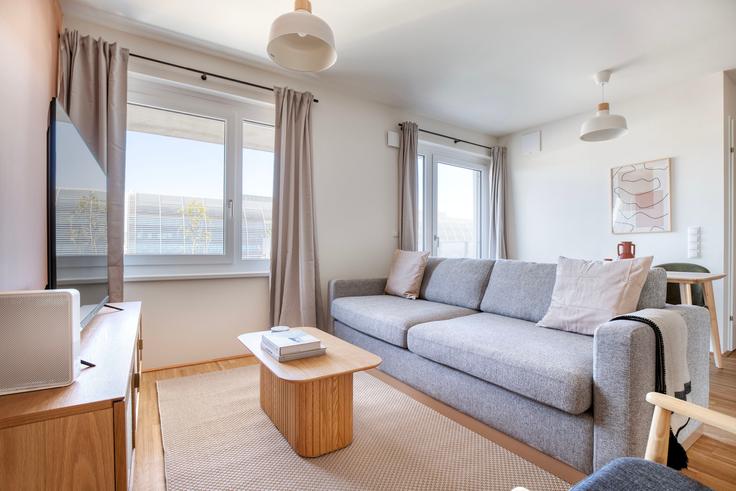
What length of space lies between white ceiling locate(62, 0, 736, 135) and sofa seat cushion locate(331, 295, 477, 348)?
6.55 feet

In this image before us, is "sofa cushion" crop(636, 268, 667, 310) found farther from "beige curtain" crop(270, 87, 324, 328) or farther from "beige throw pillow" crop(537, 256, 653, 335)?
"beige curtain" crop(270, 87, 324, 328)

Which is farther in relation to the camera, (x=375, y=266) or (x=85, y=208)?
(x=375, y=266)

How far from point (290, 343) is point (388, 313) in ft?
3.14

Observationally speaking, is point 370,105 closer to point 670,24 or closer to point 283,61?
point 283,61

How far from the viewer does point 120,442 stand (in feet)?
2.90

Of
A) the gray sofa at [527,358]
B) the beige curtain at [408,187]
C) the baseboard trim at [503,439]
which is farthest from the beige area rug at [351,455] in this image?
the beige curtain at [408,187]

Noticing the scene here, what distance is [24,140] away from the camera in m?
1.53

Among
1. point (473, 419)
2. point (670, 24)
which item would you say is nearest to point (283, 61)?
point (473, 419)

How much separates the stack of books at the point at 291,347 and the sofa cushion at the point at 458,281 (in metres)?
1.35

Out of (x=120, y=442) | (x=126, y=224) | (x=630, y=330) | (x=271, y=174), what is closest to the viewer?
(x=120, y=442)

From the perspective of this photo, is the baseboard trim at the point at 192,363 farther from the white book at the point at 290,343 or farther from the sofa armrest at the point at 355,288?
the white book at the point at 290,343

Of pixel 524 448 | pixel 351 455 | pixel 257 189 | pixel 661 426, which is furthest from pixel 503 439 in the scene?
pixel 257 189

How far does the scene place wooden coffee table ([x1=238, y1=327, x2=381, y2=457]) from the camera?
152 centimetres

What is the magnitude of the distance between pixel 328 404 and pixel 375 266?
2250 mm
